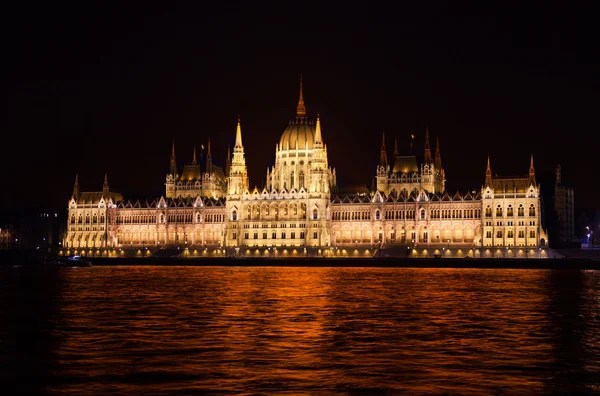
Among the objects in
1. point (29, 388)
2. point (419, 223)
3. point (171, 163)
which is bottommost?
point (29, 388)

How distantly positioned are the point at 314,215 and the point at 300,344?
11336 cm

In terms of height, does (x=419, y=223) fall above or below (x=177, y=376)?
above

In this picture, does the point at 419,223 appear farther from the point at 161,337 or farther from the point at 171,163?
the point at 161,337

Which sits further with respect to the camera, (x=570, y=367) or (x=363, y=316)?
(x=363, y=316)

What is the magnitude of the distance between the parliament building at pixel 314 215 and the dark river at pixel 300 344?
8149 centimetres

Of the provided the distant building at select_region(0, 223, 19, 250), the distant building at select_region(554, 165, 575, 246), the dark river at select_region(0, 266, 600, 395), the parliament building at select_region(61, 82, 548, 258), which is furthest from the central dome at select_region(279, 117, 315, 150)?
the dark river at select_region(0, 266, 600, 395)

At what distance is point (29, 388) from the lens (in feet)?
75.5

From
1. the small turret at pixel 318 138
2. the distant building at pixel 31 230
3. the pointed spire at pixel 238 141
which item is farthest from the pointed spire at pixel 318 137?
the distant building at pixel 31 230

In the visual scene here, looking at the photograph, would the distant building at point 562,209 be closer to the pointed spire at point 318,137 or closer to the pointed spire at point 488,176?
the pointed spire at point 488,176

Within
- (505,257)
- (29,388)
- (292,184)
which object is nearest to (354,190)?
(292,184)

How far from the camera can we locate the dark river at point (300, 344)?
77.4 feet

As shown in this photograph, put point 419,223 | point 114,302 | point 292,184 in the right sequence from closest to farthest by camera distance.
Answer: point 114,302 < point 419,223 < point 292,184

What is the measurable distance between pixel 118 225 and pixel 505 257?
71.0 meters

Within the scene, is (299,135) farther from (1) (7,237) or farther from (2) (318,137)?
(1) (7,237)
